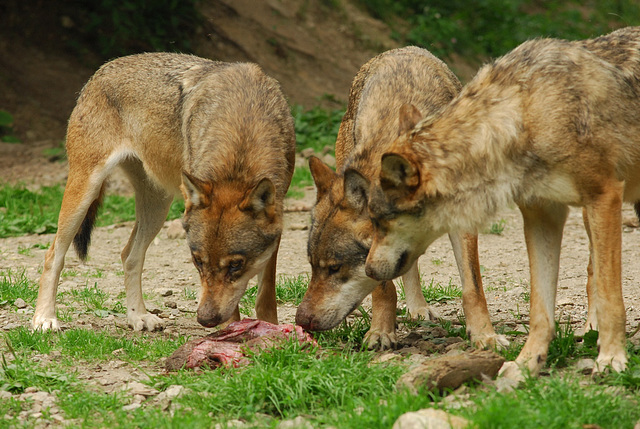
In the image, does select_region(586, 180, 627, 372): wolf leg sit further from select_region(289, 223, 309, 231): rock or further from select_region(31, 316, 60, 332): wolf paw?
select_region(289, 223, 309, 231): rock

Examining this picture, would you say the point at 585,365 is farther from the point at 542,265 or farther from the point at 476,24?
the point at 476,24

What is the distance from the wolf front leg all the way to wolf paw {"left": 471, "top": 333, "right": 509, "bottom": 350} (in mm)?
358

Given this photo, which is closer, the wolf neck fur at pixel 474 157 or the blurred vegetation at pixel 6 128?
the wolf neck fur at pixel 474 157

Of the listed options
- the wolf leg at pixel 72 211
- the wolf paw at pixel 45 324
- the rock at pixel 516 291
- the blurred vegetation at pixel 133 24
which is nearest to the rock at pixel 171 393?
the wolf paw at pixel 45 324

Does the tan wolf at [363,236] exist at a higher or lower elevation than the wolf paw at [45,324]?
higher

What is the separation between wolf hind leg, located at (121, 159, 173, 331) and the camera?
20.2 feet

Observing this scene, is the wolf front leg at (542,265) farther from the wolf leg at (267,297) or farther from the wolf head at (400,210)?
the wolf leg at (267,297)

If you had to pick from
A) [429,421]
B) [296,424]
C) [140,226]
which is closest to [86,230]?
[140,226]

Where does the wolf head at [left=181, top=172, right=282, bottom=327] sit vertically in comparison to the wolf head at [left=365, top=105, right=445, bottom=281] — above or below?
below

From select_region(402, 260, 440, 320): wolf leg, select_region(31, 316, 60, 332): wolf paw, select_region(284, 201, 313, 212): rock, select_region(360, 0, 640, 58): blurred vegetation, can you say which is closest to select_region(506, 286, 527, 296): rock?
select_region(402, 260, 440, 320): wolf leg

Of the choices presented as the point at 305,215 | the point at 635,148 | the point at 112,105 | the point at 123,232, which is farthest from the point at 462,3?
the point at 635,148

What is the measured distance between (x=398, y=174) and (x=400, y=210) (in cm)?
22

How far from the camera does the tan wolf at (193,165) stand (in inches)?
191

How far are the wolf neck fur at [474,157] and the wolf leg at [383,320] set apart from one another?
0.98 m
